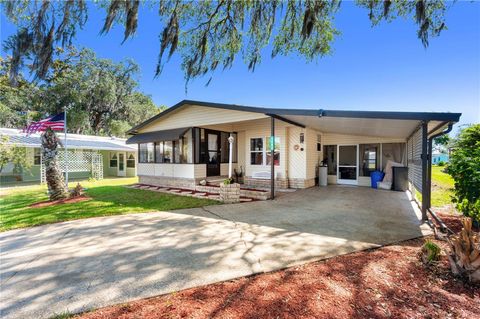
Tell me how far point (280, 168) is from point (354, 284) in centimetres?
775

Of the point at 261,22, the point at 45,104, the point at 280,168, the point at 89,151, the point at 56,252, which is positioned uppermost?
the point at 45,104

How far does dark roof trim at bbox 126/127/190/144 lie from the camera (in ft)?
35.4

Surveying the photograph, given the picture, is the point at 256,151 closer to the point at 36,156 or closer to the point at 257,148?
the point at 257,148

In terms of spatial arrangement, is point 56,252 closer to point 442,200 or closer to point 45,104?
point 442,200

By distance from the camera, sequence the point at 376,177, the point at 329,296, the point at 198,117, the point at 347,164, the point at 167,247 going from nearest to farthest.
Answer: the point at 329,296 < the point at 167,247 < the point at 376,177 < the point at 198,117 < the point at 347,164

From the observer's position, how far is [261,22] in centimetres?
560

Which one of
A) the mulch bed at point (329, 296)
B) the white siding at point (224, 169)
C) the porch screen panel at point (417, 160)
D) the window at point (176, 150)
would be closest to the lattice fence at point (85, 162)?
the window at point (176, 150)

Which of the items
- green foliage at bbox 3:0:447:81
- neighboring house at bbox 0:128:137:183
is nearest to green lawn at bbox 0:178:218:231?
green foliage at bbox 3:0:447:81

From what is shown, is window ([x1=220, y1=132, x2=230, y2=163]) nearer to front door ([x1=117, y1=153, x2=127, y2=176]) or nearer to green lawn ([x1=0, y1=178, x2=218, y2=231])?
green lawn ([x1=0, y1=178, x2=218, y2=231])

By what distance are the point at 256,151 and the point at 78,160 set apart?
1437 cm

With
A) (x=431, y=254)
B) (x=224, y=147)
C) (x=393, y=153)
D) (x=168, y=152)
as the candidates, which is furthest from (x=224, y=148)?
(x=431, y=254)

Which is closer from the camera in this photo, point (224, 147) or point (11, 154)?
point (11, 154)

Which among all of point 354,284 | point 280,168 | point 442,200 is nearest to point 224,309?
point 354,284

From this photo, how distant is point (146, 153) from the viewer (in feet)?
44.2
